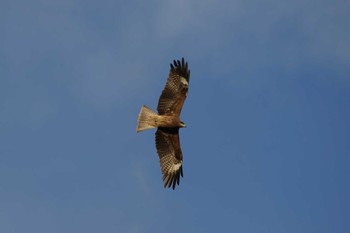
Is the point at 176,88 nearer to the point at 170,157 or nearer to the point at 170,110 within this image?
the point at 170,110

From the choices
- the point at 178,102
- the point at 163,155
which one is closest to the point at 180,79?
the point at 178,102

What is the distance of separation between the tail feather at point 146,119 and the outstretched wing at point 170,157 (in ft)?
2.85

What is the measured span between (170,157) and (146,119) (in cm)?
192

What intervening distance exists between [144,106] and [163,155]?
203 cm

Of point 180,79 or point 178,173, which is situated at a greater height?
point 180,79

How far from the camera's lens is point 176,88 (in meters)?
28.4

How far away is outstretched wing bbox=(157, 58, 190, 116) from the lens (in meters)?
28.3

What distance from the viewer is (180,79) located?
28391mm

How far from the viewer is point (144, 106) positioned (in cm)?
2808

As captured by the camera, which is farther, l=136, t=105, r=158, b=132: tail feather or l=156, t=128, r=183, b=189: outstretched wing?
l=156, t=128, r=183, b=189: outstretched wing

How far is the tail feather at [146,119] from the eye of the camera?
27936mm

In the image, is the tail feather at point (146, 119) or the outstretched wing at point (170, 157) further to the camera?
the outstretched wing at point (170, 157)

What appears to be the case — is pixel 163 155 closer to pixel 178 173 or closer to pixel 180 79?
pixel 178 173

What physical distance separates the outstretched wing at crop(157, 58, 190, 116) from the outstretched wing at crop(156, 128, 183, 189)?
0.92 metres
